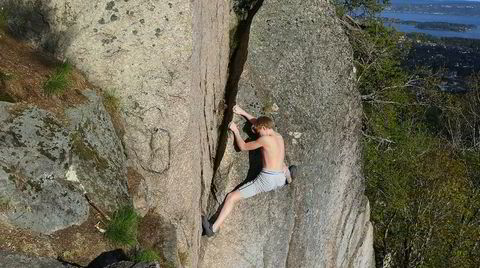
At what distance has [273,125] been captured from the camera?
39.3 feet

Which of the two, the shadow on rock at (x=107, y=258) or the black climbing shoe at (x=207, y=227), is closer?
the shadow on rock at (x=107, y=258)

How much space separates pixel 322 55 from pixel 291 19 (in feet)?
3.73

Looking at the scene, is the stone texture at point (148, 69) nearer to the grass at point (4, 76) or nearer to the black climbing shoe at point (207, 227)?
the black climbing shoe at point (207, 227)

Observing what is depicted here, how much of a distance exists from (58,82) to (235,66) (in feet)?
17.7

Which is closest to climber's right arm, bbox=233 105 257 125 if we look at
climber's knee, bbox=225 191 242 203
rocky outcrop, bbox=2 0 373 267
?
rocky outcrop, bbox=2 0 373 267

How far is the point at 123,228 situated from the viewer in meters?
7.44

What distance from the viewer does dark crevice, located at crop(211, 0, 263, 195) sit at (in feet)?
38.6

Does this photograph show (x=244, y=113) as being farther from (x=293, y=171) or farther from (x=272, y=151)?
(x=293, y=171)

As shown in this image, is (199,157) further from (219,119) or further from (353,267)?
(353,267)

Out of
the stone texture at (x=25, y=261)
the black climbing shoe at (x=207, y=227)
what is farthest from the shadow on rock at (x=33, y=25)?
the stone texture at (x=25, y=261)

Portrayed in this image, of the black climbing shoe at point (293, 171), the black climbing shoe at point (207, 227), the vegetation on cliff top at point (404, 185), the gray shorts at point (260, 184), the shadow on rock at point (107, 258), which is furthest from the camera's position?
the vegetation on cliff top at point (404, 185)

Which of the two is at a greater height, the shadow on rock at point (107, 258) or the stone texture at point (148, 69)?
the stone texture at point (148, 69)

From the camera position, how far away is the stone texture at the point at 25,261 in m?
5.80

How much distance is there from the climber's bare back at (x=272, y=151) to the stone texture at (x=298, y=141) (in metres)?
0.47
